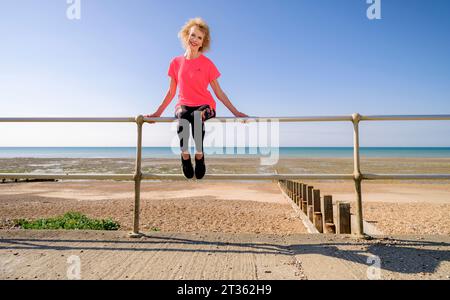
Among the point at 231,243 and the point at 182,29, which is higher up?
the point at 182,29

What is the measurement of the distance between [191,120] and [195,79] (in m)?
0.42

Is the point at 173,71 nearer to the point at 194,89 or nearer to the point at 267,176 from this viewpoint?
the point at 194,89

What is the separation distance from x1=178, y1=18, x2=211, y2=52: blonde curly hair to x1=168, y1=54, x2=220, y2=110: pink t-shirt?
0.17 meters

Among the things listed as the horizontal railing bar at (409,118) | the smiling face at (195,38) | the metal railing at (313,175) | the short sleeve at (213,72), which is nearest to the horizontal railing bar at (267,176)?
the metal railing at (313,175)

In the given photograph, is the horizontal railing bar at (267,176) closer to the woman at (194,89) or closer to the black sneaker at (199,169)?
the black sneaker at (199,169)

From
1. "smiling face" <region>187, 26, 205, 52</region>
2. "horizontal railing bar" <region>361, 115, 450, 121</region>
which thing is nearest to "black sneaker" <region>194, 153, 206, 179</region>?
"smiling face" <region>187, 26, 205, 52</region>

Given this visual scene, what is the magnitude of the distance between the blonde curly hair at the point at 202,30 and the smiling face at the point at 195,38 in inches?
2.8

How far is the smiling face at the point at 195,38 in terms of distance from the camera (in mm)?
3094

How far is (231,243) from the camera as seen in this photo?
2721mm

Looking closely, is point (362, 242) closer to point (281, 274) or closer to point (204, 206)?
point (281, 274)

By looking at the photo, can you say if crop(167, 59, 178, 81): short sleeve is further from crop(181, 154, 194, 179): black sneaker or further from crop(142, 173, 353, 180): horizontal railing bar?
crop(142, 173, 353, 180): horizontal railing bar

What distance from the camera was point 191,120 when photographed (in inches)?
114

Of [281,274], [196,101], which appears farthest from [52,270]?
[196,101]
